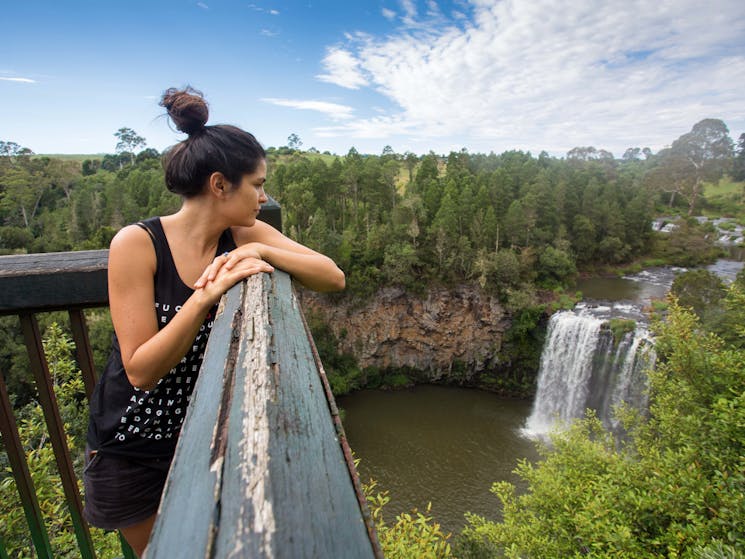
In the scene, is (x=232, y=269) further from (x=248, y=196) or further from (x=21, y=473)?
(x=21, y=473)

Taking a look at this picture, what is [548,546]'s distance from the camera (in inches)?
298

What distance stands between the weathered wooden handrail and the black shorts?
0.96 metres

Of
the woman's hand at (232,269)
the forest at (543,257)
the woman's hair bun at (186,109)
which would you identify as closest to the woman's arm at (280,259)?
the woman's hand at (232,269)

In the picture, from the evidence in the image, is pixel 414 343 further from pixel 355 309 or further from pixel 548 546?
pixel 548 546

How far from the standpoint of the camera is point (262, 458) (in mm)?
498

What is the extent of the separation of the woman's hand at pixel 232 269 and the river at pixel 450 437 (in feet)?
55.5

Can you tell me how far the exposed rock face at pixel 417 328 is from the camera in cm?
2809

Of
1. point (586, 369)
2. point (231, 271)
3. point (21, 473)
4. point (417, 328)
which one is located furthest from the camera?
point (417, 328)

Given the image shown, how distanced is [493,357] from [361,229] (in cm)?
1288

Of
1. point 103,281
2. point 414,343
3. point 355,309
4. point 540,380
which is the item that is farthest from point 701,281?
point 103,281

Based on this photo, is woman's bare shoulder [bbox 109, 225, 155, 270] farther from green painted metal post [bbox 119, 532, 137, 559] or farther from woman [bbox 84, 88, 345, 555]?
green painted metal post [bbox 119, 532, 137, 559]

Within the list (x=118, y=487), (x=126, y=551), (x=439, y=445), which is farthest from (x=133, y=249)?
(x=439, y=445)

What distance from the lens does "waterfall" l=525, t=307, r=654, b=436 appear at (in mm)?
20641

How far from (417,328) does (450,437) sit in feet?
28.9
